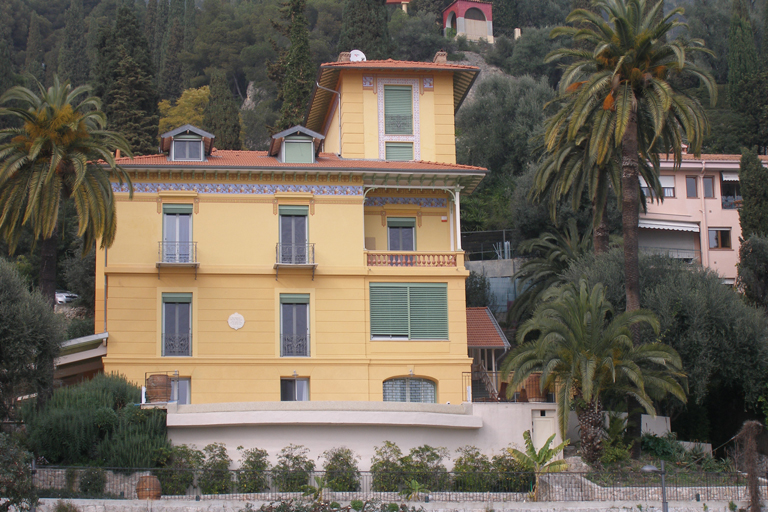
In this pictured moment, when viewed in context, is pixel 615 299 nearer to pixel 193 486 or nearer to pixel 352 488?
pixel 352 488

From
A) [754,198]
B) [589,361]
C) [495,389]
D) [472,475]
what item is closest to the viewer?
[472,475]

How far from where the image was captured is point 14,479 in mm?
17844

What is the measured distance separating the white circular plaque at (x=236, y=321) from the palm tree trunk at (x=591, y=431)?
11.6 metres

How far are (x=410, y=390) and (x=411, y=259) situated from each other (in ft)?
14.9

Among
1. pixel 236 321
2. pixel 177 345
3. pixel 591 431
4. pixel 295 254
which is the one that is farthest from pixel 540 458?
pixel 177 345

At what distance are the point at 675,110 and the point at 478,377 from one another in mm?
11266

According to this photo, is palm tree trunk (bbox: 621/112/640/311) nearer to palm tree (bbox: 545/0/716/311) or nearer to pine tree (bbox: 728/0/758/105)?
palm tree (bbox: 545/0/716/311)

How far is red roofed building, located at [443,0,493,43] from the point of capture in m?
91.4

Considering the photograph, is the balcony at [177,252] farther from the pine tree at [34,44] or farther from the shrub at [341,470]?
the pine tree at [34,44]

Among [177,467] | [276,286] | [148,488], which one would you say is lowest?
[148,488]

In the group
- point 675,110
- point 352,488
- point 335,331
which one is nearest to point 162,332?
point 335,331

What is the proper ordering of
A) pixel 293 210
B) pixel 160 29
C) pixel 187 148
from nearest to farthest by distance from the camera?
1. pixel 293 210
2. pixel 187 148
3. pixel 160 29

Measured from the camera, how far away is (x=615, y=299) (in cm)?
3100

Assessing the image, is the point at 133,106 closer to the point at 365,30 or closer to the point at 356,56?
the point at 356,56
